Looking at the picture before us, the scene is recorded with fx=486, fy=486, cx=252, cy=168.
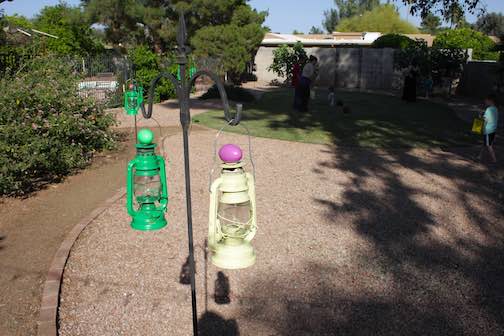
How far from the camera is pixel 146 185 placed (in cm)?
284

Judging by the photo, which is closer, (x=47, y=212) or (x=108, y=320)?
(x=108, y=320)

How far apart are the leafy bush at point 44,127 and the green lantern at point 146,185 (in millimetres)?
5201

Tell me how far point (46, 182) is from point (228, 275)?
4770mm

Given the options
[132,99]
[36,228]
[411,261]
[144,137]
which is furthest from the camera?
[132,99]

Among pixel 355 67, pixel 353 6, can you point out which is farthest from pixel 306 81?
pixel 353 6

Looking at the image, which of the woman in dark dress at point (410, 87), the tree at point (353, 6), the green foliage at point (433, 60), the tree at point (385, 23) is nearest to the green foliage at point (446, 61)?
the green foliage at point (433, 60)

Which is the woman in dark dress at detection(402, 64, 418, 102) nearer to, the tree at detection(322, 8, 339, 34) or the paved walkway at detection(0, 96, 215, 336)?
the paved walkway at detection(0, 96, 215, 336)

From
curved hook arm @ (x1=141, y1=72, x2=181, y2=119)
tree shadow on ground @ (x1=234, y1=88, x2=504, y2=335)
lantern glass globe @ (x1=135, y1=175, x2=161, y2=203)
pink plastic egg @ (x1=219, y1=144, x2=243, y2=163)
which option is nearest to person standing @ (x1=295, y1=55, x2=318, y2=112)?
tree shadow on ground @ (x1=234, y1=88, x2=504, y2=335)

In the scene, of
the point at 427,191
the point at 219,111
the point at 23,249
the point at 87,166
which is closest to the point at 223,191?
the point at 23,249

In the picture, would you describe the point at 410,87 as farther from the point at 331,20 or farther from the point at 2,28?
the point at 331,20

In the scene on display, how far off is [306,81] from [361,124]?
2.37 meters

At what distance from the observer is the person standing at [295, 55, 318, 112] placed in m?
15.3

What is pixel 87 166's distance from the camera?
9.34 m

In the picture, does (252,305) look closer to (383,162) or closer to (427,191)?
(427,191)
